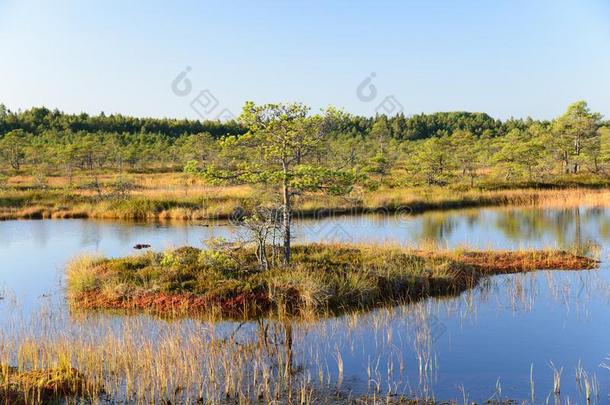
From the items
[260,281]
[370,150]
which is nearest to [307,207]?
[260,281]

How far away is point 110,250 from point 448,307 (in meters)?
14.5

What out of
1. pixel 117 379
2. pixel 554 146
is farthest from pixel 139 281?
pixel 554 146

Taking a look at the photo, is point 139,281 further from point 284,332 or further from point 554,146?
point 554,146

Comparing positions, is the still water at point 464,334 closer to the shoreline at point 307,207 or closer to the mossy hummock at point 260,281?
the mossy hummock at point 260,281

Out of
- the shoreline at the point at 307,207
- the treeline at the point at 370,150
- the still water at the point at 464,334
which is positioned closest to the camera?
the still water at the point at 464,334

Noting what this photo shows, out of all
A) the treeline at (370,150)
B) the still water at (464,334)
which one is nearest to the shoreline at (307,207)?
the treeline at (370,150)

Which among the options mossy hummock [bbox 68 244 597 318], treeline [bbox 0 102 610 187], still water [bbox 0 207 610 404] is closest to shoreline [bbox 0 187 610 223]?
treeline [bbox 0 102 610 187]

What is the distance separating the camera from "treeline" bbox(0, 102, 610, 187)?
52469 millimetres

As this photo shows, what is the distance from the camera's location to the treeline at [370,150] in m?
52.5

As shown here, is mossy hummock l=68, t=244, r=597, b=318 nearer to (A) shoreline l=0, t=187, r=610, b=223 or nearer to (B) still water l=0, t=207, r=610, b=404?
(B) still water l=0, t=207, r=610, b=404

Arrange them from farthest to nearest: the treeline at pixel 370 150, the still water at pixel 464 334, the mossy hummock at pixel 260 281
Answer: the treeline at pixel 370 150, the mossy hummock at pixel 260 281, the still water at pixel 464 334

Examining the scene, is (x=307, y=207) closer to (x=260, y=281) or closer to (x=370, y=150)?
(x=260, y=281)

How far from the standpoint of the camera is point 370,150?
81812mm

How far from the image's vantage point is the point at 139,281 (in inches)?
628
